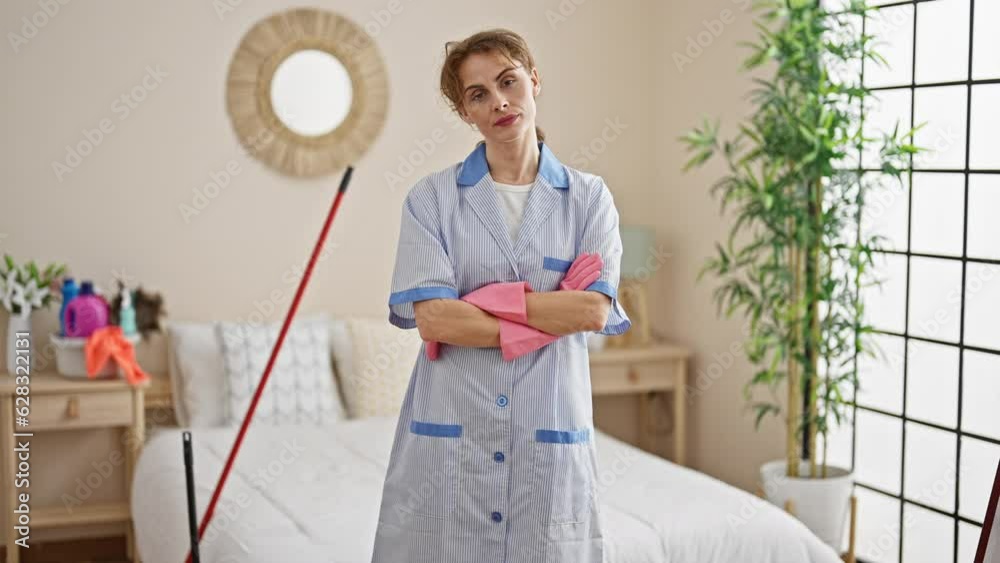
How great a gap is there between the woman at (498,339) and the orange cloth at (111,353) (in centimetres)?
209

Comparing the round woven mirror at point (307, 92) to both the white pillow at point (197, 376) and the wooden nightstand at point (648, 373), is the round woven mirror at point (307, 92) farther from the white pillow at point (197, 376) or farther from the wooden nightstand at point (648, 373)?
the wooden nightstand at point (648, 373)

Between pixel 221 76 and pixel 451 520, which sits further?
pixel 221 76

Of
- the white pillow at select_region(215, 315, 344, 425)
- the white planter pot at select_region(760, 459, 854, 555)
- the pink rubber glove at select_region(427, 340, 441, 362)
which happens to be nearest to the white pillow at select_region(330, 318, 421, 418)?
the white pillow at select_region(215, 315, 344, 425)

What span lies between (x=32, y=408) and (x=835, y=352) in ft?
9.37

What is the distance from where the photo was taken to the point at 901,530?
151 inches

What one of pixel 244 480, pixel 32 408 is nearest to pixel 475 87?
pixel 244 480

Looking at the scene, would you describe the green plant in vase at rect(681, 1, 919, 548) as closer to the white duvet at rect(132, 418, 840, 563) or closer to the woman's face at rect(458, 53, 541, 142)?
the white duvet at rect(132, 418, 840, 563)

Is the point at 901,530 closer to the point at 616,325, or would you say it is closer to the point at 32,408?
the point at 616,325

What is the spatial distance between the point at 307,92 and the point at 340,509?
204cm

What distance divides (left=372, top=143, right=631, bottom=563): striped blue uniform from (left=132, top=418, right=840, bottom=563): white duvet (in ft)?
2.49

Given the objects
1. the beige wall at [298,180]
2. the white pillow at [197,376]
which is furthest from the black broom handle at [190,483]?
the beige wall at [298,180]

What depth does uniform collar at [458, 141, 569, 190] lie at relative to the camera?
2.13 meters

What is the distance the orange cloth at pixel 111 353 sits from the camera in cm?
388

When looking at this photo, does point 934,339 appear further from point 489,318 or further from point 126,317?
point 126,317
